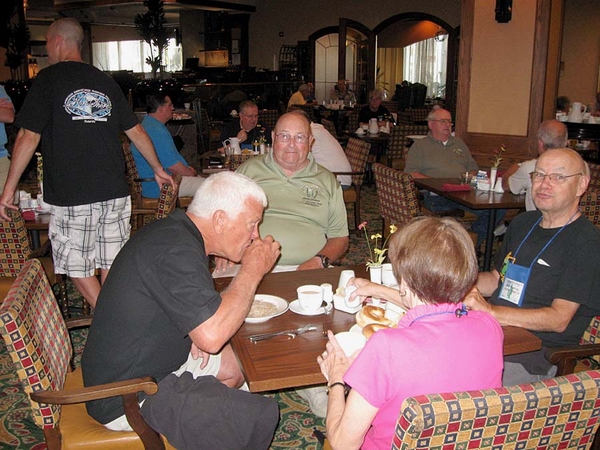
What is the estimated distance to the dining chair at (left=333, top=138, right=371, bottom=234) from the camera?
5973 millimetres

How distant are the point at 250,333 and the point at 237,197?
17.9 inches

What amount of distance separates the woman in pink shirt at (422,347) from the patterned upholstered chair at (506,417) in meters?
0.18

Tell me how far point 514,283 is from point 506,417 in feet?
4.27

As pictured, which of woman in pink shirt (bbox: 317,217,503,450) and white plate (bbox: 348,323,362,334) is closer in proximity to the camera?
woman in pink shirt (bbox: 317,217,503,450)

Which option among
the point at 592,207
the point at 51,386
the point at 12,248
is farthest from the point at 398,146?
the point at 51,386

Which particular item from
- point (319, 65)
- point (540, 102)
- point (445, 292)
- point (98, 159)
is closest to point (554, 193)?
point (445, 292)

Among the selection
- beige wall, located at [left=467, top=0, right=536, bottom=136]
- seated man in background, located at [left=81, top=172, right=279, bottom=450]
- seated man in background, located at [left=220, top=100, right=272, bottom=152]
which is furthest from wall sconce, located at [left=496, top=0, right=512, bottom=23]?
seated man in background, located at [left=81, top=172, right=279, bottom=450]

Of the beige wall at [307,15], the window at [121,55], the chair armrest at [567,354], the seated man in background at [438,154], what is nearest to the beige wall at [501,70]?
the seated man in background at [438,154]

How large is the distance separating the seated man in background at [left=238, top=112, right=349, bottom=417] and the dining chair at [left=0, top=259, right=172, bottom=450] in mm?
1368

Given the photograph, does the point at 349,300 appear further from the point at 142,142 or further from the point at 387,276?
the point at 142,142

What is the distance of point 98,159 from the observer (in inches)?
131

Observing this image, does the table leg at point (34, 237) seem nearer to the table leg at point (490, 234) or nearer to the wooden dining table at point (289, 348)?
the wooden dining table at point (289, 348)

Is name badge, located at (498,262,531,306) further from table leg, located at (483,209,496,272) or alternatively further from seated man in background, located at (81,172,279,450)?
table leg, located at (483,209,496,272)

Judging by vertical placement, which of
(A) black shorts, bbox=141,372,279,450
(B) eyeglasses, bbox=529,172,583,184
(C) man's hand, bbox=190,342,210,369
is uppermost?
(B) eyeglasses, bbox=529,172,583,184
